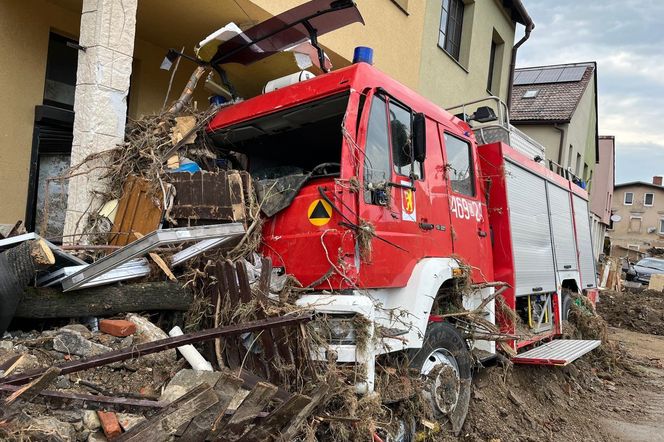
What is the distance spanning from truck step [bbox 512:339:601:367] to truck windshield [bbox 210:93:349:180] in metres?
2.92

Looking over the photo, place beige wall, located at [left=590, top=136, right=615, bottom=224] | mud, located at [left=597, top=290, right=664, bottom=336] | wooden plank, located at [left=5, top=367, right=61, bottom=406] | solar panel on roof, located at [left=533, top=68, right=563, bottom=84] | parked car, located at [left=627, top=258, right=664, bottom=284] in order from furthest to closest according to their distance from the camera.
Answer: beige wall, located at [left=590, top=136, right=615, bottom=224] < solar panel on roof, located at [left=533, top=68, right=563, bottom=84] < parked car, located at [left=627, top=258, right=664, bottom=284] < mud, located at [left=597, top=290, right=664, bottom=336] < wooden plank, located at [left=5, top=367, right=61, bottom=406]

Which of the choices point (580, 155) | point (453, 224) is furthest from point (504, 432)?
point (580, 155)

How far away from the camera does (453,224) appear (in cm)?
458

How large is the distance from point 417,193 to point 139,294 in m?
2.13

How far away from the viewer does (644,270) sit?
2508cm

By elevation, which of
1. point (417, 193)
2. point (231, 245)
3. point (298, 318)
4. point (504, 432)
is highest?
point (417, 193)

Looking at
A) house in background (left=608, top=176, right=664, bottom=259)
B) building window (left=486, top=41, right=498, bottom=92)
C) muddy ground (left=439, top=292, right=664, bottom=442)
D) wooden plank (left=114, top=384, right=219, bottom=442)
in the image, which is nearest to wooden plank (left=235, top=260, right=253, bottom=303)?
wooden plank (left=114, top=384, right=219, bottom=442)

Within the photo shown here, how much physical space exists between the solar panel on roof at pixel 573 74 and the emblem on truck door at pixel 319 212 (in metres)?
25.0

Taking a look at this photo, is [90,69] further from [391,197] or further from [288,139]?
[391,197]

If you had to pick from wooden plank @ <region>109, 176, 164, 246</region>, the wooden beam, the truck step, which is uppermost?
wooden plank @ <region>109, 176, 164, 246</region>

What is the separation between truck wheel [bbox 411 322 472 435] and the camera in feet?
12.9

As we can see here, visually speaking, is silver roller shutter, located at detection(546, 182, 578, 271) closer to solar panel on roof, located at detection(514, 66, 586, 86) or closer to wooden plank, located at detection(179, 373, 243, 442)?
wooden plank, located at detection(179, 373, 243, 442)

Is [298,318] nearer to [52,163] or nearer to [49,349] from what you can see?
[49,349]

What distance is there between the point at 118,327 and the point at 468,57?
10.9m
